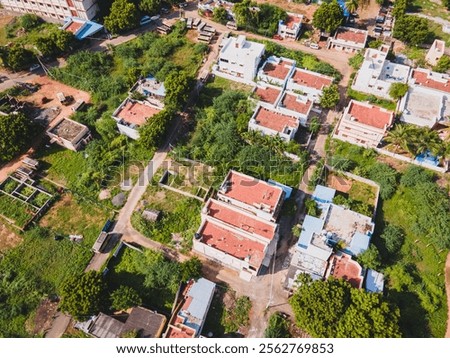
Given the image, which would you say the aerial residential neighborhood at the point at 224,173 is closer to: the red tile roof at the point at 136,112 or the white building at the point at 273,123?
the red tile roof at the point at 136,112

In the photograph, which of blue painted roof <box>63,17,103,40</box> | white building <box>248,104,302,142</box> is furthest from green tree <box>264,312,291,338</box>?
blue painted roof <box>63,17,103,40</box>

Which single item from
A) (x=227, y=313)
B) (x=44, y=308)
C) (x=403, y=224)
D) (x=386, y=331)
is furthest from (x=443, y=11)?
(x=44, y=308)

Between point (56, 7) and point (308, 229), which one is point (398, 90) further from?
point (56, 7)

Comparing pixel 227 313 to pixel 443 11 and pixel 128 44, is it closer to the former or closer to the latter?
pixel 128 44

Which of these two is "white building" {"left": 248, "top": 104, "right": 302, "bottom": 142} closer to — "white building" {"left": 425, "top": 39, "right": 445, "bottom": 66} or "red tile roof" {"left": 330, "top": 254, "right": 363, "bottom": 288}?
"red tile roof" {"left": 330, "top": 254, "right": 363, "bottom": 288}

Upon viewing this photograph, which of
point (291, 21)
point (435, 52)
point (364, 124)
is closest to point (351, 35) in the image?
point (291, 21)

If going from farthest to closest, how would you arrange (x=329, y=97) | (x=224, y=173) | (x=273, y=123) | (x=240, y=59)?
(x=240, y=59)
(x=329, y=97)
(x=273, y=123)
(x=224, y=173)
